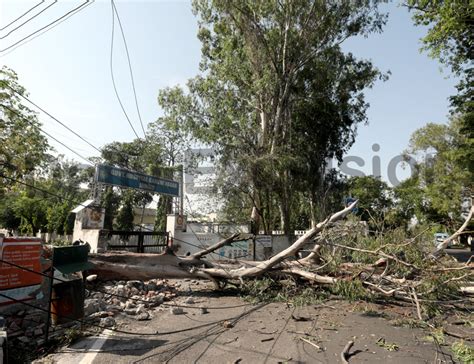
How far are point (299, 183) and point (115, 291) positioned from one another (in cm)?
1319

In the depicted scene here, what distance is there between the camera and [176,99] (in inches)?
778

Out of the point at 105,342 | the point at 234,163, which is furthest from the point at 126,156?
the point at 105,342

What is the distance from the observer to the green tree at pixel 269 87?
17312 mm

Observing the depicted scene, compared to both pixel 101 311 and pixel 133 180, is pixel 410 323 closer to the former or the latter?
pixel 101 311

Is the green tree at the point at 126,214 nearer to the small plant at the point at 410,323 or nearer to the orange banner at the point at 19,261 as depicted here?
the orange banner at the point at 19,261

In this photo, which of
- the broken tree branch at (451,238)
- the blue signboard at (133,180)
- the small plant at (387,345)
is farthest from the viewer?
the blue signboard at (133,180)

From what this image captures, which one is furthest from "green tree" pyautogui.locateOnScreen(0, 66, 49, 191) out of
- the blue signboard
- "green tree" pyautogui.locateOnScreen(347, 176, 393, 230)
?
"green tree" pyautogui.locateOnScreen(347, 176, 393, 230)

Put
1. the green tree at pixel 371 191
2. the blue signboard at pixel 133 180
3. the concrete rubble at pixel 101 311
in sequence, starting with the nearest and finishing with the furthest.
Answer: the concrete rubble at pixel 101 311
the blue signboard at pixel 133 180
the green tree at pixel 371 191

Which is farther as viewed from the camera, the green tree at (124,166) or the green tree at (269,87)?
the green tree at (124,166)

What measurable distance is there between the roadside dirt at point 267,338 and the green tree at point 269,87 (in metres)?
10.3

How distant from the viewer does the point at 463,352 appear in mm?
4457

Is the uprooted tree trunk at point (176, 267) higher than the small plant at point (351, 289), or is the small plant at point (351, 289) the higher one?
the uprooted tree trunk at point (176, 267)

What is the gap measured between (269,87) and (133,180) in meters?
8.39

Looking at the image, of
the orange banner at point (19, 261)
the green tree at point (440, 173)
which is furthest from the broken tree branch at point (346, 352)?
the green tree at point (440, 173)
